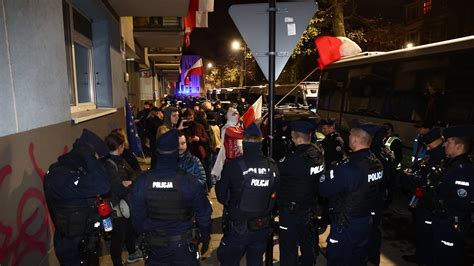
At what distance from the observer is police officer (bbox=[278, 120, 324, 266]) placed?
4062 mm

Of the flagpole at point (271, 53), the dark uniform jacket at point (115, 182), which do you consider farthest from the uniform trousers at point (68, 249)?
the flagpole at point (271, 53)

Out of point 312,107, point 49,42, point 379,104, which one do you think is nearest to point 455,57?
point 379,104

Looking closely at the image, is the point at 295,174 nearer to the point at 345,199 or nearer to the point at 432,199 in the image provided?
the point at 345,199

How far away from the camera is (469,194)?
149 inches

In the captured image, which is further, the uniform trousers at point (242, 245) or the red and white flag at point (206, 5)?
the red and white flag at point (206, 5)

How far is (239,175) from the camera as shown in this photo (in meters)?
3.52

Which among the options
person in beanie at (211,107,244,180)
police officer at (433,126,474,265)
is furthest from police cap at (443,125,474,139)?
person in beanie at (211,107,244,180)

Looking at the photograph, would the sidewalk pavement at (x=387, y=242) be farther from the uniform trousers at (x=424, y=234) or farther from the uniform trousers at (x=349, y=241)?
the uniform trousers at (x=349, y=241)

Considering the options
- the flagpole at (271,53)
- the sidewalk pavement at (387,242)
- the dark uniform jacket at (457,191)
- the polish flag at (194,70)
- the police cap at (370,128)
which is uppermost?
the polish flag at (194,70)

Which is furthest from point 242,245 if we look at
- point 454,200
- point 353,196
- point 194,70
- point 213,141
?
point 194,70

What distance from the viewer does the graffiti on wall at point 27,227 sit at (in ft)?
10.3

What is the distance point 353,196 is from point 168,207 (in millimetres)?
1905

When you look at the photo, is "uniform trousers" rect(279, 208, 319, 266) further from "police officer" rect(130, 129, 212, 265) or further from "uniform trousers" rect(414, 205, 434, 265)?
"uniform trousers" rect(414, 205, 434, 265)

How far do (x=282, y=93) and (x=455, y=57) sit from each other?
2000 cm
